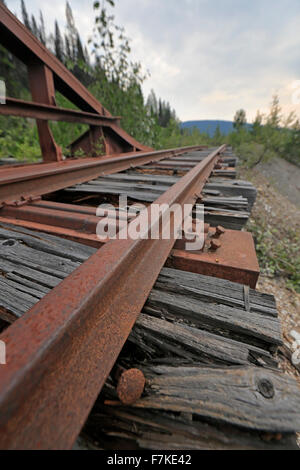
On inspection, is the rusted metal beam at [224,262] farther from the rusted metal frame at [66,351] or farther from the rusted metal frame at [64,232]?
the rusted metal frame at [64,232]

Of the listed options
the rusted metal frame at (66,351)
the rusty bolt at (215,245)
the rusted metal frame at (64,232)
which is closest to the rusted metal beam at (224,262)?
the rusty bolt at (215,245)

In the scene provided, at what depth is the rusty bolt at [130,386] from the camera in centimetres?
56

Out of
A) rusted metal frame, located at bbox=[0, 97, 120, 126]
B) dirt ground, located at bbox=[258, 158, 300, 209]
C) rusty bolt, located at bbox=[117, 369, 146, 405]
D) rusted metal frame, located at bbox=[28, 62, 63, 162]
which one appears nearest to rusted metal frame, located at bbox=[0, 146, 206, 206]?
rusted metal frame, located at bbox=[0, 97, 120, 126]

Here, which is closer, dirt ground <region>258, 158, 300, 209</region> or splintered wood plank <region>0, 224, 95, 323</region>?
splintered wood plank <region>0, 224, 95, 323</region>

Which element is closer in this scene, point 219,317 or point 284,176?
point 219,317

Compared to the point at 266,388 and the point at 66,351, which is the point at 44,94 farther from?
the point at 266,388

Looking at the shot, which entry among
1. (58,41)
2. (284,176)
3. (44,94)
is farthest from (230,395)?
(58,41)

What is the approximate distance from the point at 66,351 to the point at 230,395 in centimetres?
44

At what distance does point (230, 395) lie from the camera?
0.55 meters

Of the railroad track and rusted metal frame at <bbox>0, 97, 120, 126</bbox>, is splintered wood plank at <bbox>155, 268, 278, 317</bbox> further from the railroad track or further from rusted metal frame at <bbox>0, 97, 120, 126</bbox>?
rusted metal frame at <bbox>0, 97, 120, 126</bbox>

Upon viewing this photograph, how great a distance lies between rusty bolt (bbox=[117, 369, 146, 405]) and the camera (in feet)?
1.84

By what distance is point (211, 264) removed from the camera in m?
1.03

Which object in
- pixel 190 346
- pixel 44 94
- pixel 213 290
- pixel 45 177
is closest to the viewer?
pixel 190 346

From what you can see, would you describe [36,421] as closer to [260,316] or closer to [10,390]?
[10,390]
